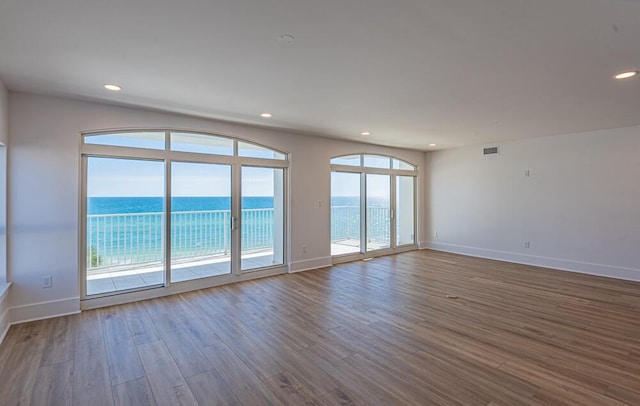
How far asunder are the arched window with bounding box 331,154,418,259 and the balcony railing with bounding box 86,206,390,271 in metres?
1.67

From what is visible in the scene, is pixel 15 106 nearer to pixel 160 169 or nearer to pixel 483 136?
pixel 160 169

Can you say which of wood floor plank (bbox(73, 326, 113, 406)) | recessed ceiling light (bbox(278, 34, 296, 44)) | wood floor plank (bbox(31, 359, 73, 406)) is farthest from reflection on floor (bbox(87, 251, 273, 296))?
recessed ceiling light (bbox(278, 34, 296, 44))

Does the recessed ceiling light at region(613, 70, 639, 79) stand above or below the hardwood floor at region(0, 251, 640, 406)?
above

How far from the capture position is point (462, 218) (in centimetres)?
732

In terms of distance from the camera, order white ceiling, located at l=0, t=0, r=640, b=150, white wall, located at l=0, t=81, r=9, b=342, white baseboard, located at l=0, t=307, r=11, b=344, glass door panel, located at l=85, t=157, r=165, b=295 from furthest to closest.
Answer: glass door panel, located at l=85, t=157, r=165, b=295
white wall, located at l=0, t=81, r=9, b=342
white baseboard, located at l=0, t=307, r=11, b=344
white ceiling, located at l=0, t=0, r=640, b=150

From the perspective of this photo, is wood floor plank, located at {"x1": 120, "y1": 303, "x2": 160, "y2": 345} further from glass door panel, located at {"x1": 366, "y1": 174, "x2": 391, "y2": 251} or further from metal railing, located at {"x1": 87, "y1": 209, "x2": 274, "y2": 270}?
glass door panel, located at {"x1": 366, "y1": 174, "x2": 391, "y2": 251}

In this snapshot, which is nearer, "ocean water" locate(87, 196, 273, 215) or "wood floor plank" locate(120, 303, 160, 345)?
"wood floor plank" locate(120, 303, 160, 345)

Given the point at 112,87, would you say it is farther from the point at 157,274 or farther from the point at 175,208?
the point at 157,274

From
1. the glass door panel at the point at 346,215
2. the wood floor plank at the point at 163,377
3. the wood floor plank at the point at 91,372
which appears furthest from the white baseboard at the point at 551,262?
the wood floor plank at the point at 91,372

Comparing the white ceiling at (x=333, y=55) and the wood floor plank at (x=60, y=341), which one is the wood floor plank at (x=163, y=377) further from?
the white ceiling at (x=333, y=55)

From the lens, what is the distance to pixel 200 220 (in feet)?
16.6

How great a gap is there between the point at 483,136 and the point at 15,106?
23.3ft

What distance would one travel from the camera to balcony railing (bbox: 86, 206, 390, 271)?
4.50 meters

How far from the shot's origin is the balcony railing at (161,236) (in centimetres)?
450
